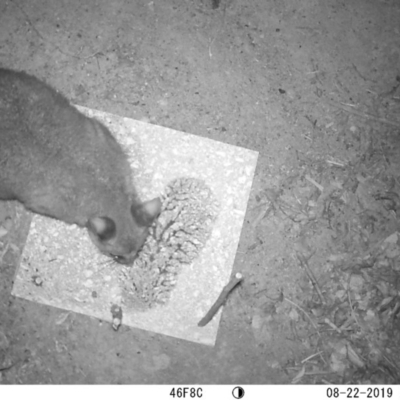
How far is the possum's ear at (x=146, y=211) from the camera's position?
3.76 metres

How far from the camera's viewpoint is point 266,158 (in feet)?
15.3

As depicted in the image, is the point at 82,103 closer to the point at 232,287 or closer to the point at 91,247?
the point at 91,247

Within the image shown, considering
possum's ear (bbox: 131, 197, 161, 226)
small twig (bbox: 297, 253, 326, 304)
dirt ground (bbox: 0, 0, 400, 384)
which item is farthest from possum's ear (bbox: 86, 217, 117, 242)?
small twig (bbox: 297, 253, 326, 304)

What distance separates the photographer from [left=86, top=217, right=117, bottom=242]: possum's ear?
142 inches

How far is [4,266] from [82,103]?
→ 1968 mm

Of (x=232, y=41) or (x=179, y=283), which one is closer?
(x=179, y=283)

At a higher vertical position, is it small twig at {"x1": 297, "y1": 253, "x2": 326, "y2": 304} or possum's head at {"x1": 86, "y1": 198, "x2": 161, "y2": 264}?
possum's head at {"x1": 86, "y1": 198, "x2": 161, "y2": 264}

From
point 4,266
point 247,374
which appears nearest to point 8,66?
point 4,266

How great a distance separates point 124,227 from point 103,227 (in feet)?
0.91

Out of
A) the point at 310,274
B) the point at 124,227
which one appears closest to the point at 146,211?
the point at 124,227

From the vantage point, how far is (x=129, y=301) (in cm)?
443

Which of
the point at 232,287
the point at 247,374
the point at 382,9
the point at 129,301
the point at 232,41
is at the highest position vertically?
the point at 382,9

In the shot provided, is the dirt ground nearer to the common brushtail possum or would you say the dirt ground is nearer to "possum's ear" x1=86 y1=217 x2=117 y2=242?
the common brushtail possum

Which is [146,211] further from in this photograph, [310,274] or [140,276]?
[310,274]
